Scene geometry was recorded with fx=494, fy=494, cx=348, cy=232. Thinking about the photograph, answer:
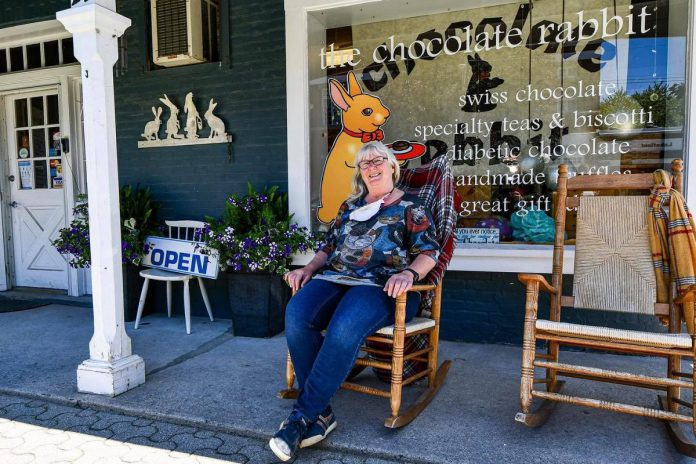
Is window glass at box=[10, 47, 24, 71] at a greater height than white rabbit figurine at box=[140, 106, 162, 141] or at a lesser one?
greater

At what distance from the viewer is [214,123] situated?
3865 mm

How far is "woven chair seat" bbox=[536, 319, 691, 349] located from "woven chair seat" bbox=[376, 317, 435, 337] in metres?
0.51

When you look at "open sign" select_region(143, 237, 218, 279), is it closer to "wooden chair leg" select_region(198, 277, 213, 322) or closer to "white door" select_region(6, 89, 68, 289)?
"wooden chair leg" select_region(198, 277, 213, 322)

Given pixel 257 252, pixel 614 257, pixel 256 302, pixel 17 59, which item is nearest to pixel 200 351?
pixel 256 302

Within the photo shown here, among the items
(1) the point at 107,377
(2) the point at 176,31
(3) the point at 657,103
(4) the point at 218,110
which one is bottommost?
(1) the point at 107,377

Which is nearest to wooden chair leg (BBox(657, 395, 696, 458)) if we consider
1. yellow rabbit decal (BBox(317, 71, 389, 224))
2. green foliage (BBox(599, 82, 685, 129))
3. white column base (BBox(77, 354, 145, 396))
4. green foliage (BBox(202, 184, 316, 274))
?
green foliage (BBox(599, 82, 685, 129))

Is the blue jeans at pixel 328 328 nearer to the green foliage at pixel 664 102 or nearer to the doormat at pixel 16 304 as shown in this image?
the green foliage at pixel 664 102

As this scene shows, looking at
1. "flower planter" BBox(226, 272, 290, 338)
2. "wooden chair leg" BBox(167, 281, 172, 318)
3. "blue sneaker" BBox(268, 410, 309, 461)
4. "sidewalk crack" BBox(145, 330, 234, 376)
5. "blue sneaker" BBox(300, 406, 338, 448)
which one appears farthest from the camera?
"wooden chair leg" BBox(167, 281, 172, 318)

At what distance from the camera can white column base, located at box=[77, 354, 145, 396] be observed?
8.22 feet

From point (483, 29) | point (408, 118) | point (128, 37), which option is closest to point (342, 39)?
point (408, 118)

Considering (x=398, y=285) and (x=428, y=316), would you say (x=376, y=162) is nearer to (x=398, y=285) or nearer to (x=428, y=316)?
(x=398, y=285)

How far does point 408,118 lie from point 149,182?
7.32 ft

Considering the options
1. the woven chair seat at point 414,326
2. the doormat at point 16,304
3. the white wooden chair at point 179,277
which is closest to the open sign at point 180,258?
the white wooden chair at point 179,277

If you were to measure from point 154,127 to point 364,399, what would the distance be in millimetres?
2892
